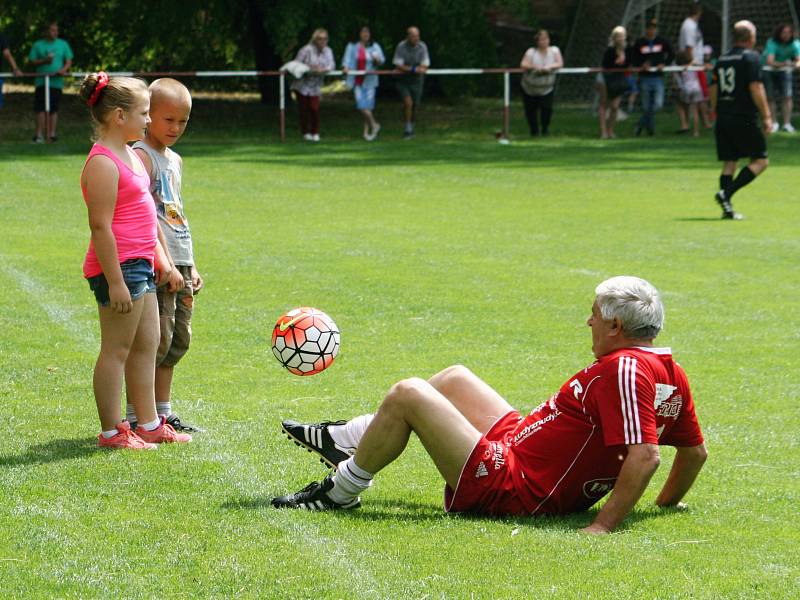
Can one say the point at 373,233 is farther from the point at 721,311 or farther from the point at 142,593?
the point at 142,593

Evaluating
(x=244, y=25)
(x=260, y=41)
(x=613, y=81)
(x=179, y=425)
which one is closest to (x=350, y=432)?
(x=179, y=425)

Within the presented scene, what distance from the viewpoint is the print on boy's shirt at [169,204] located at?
6457mm

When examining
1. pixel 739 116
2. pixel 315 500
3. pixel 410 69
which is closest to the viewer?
pixel 315 500

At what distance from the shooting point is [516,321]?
979 centimetres

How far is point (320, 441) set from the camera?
18.7ft

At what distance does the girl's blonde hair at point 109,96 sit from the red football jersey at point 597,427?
234 centimetres

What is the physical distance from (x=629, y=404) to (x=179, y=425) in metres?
2.76

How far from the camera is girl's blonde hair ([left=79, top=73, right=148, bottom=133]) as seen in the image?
5.93 metres

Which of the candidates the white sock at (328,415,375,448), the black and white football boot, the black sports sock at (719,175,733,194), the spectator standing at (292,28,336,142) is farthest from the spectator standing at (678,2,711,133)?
the white sock at (328,415,375,448)

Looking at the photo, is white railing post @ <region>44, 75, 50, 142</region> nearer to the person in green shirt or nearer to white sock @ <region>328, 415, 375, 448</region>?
the person in green shirt

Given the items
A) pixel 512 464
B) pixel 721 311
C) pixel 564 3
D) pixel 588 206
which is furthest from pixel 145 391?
pixel 564 3

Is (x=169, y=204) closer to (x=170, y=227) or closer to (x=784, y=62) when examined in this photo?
(x=170, y=227)

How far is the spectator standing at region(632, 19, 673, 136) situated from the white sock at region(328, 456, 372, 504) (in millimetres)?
22285

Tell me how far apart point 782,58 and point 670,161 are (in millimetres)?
6523
